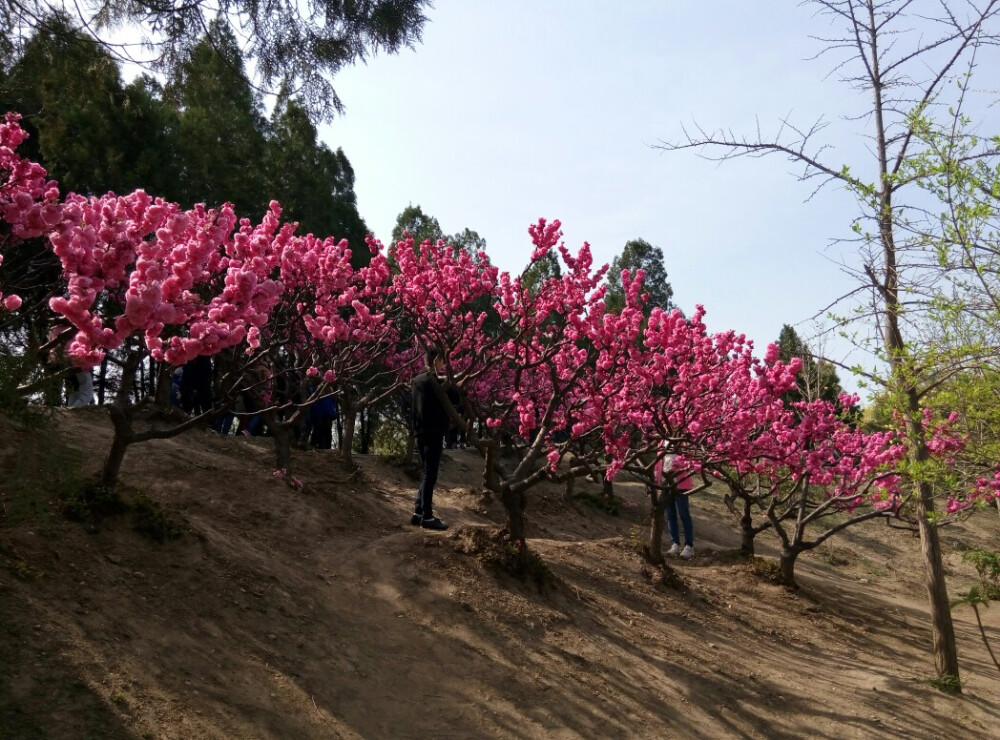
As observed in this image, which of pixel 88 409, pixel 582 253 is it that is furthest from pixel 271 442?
pixel 582 253

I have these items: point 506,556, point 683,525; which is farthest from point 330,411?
point 506,556

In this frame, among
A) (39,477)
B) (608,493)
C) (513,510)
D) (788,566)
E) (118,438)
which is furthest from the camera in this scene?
(608,493)

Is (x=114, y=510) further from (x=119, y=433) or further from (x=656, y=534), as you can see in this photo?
(x=656, y=534)

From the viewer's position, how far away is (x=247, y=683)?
3857mm

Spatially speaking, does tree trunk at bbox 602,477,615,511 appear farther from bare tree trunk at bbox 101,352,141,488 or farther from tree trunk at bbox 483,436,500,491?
bare tree trunk at bbox 101,352,141,488

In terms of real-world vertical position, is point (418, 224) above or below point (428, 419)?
above

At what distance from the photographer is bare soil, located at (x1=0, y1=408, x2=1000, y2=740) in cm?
357

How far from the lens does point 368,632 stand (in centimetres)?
505

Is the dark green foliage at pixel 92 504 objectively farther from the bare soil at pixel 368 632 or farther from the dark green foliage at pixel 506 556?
the dark green foliage at pixel 506 556

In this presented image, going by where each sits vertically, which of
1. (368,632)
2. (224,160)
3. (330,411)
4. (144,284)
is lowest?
(368,632)

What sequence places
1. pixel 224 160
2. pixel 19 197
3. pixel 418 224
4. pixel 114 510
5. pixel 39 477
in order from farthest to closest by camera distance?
1. pixel 418 224
2. pixel 224 160
3. pixel 114 510
4. pixel 39 477
5. pixel 19 197

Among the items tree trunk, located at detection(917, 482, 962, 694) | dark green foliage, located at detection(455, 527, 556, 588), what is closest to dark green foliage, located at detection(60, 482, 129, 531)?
dark green foliage, located at detection(455, 527, 556, 588)

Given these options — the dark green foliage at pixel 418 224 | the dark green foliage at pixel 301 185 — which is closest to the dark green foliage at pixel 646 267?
the dark green foliage at pixel 418 224

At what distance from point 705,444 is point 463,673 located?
13.3ft
